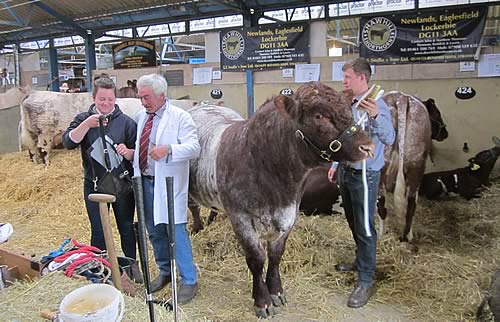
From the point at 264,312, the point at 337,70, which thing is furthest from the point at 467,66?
the point at 264,312

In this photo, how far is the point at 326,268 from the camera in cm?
407

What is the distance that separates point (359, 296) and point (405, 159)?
2007 mm

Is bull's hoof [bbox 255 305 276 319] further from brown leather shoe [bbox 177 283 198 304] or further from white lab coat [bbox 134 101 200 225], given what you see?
white lab coat [bbox 134 101 200 225]

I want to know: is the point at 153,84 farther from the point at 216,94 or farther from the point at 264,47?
the point at 216,94

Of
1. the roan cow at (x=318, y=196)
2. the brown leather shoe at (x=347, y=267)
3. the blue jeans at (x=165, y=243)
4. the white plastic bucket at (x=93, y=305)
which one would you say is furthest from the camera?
the roan cow at (x=318, y=196)

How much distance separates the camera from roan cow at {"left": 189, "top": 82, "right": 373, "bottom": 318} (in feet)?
8.86

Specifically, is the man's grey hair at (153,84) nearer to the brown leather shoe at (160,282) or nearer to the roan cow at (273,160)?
the roan cow at (273,160)

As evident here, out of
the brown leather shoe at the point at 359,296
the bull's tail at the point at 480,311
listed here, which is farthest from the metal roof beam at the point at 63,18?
the bull's tail at the point at 480,311

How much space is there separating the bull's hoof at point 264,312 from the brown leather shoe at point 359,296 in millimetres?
620

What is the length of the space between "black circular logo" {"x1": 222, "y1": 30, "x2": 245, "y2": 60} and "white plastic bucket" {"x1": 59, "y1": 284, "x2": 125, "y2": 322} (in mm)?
7039

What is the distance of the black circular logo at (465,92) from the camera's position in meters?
6.72

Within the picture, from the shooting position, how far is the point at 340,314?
334cm

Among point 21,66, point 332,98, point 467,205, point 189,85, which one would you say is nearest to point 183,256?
point 332,98

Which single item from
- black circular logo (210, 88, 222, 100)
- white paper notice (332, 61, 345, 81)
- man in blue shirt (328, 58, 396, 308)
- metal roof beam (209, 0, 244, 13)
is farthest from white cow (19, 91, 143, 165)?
man in blue shirt (328, 58, 396, 308)
